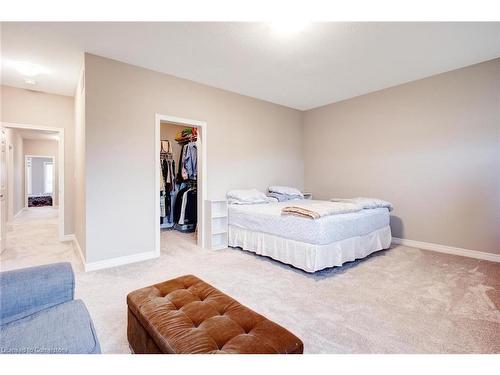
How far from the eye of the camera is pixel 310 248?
108 inches

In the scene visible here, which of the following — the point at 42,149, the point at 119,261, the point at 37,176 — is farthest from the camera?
the point at 37,176

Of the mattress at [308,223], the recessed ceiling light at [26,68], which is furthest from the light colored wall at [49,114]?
the mattress at [308,223]

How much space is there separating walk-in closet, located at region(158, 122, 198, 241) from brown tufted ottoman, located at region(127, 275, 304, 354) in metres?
3.20

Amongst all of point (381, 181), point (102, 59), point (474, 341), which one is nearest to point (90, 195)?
point (102, 59)

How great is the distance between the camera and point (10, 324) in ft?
3.66

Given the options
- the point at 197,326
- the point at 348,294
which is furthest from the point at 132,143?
the point at 348,294

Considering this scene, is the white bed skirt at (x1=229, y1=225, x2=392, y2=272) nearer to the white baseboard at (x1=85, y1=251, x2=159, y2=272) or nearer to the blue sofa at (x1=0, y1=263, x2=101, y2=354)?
the white baseboard at (x1=85, y1=251, x2=159, y2=272)

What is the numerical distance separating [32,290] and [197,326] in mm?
837

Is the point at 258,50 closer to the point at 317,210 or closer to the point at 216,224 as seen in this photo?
the point at 317,210

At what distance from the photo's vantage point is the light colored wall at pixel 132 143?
2971mm

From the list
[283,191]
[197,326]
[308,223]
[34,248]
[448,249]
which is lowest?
[34,248]

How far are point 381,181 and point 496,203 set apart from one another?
145 cm

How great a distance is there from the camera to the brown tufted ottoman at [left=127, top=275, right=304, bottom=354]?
107cm

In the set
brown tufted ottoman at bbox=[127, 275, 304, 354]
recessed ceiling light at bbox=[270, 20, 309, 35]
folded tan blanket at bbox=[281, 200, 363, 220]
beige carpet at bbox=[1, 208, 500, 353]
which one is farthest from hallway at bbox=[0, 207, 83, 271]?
recessed ceiling light at bbox=[270, 20, 309, 35]
